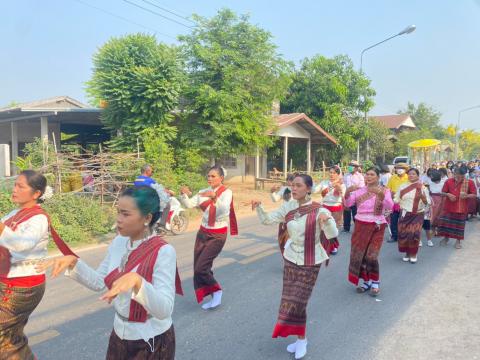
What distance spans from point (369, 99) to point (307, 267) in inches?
932

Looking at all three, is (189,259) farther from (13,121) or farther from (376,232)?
(13,121)

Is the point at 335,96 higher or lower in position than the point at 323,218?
higher

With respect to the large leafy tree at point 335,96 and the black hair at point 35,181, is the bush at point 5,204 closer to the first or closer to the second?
the black hair at point 35,181

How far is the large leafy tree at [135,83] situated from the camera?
501 inches

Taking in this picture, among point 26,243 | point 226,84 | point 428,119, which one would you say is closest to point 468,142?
point 428,119

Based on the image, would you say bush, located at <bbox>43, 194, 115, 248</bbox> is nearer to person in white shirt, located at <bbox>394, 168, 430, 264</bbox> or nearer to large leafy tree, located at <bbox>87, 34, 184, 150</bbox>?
large leafy tree, located at <bbox>87, 34, 184, 150</bbox>

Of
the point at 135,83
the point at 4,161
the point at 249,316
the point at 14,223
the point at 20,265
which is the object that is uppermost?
the point at 135,83

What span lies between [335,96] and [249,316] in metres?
21.8

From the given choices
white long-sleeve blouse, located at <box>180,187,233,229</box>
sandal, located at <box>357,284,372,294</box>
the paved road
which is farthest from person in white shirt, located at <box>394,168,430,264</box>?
white long-sleeve blouse, located at <box>180,187,233,229</box>

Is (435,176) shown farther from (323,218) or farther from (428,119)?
(428,119)

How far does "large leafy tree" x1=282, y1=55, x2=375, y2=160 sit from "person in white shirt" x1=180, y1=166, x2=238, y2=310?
20894mm

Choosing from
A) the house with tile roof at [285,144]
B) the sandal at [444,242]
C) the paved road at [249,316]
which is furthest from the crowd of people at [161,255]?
the house with tile roof at [285,144]

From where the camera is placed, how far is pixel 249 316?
15.5 ft

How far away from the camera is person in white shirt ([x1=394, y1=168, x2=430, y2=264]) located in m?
7.15
